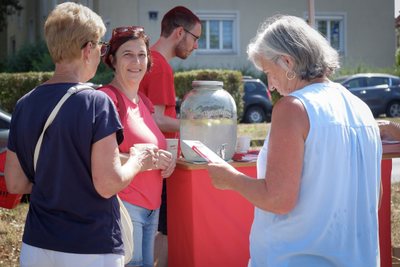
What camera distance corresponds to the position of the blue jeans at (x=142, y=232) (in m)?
2.99

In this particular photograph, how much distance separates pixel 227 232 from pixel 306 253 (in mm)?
1268

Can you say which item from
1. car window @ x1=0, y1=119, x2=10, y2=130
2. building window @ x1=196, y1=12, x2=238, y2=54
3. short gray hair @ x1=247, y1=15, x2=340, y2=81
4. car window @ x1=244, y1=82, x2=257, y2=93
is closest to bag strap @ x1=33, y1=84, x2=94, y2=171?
short gray hair @ x1=247, y1=15, x2=340, y2=81

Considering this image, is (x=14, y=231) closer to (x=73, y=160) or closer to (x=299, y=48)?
(x=73, y=160)

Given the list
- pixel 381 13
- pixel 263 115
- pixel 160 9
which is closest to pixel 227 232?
pixel 263 115

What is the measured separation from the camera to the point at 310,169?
2.07 m

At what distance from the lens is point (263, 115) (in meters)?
20.7

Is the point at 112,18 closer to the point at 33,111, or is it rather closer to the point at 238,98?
the point at 238,98

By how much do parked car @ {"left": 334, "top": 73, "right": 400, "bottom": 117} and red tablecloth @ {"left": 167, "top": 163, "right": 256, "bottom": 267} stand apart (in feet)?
58.1

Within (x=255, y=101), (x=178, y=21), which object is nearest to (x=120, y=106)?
(x=178, y=21)

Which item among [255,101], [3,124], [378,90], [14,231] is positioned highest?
[3,124]

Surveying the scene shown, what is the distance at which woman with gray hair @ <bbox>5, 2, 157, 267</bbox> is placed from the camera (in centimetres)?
223

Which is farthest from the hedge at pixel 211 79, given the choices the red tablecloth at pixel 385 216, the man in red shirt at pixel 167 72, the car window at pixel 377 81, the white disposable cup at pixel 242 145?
the white disposable cup at pixel 242 145

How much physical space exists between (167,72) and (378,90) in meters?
18.1

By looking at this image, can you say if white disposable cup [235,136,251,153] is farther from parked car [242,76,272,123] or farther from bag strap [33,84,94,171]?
parked car [242,76,272,123]
